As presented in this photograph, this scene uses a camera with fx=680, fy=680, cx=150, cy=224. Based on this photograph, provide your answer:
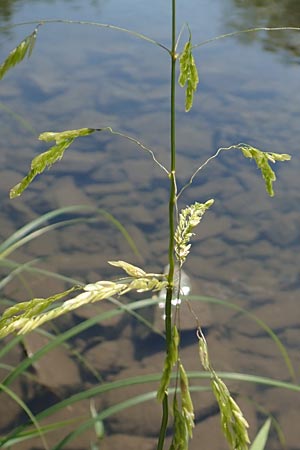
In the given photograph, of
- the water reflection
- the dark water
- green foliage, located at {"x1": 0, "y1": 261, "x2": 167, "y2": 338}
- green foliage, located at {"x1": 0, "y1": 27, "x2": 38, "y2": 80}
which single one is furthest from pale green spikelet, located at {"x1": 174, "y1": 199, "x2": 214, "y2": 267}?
the water reflection

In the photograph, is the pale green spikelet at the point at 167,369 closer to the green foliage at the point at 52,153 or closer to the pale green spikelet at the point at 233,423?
the pale green spikelet at the point at 233,423

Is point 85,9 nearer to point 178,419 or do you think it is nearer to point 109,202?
point 109,202

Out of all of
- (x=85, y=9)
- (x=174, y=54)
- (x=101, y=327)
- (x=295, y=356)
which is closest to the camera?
(x=174, y=54)

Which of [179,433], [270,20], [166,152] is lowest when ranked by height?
[166,152]

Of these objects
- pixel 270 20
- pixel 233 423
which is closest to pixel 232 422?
pixel 233 423

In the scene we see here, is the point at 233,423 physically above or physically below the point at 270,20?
above

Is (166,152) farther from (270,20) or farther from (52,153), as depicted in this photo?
(52,153)

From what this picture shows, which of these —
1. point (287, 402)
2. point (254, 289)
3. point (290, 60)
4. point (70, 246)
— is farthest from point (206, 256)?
point (290, 60)
